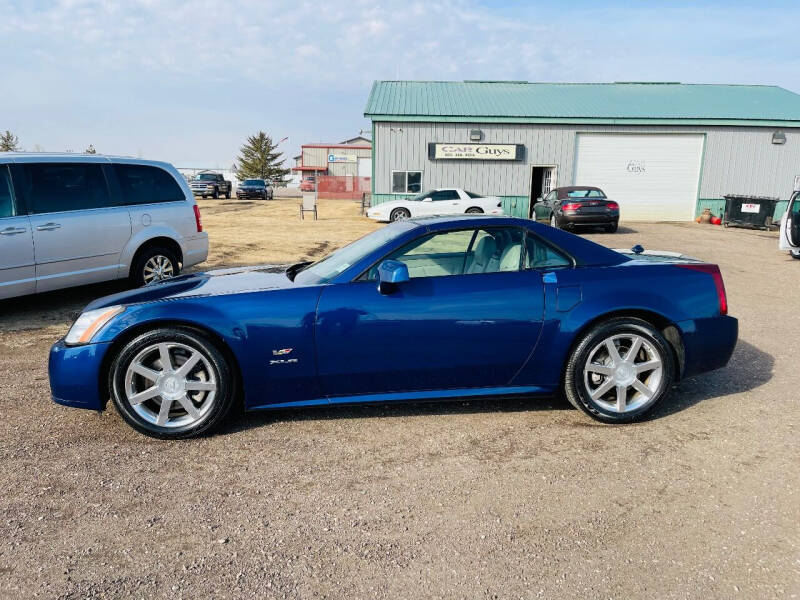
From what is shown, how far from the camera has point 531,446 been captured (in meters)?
3.57

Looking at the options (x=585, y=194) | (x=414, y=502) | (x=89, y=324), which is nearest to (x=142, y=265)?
(x=89, y=324)

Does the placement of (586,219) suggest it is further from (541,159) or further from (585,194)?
(541,159)

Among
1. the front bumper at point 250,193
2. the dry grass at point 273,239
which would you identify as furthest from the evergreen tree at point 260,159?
the dry grass at point 273,239

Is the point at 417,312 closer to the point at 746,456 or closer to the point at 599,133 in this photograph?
the point at 746,456

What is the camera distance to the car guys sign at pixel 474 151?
80.3 feet

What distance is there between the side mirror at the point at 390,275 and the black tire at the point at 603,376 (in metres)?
1.24

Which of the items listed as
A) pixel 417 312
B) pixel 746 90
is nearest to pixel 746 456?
pixel 417 312

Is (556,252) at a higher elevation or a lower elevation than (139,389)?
higher

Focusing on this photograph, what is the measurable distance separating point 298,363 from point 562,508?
1.69 metres

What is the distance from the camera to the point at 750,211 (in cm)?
2108

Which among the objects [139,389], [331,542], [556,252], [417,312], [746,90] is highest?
[746,90]

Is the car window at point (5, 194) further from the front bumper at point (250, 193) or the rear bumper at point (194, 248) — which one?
the front bumper at point (250, 193)

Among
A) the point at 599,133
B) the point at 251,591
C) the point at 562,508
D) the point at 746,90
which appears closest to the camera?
the point at 251,591

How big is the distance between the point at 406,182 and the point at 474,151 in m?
3.07
